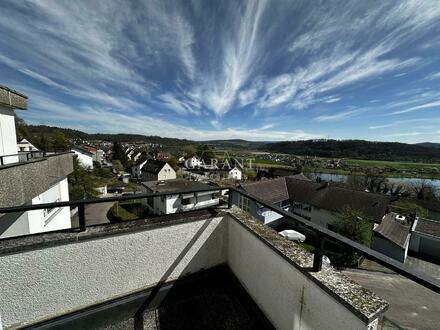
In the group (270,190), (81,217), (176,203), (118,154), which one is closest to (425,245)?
(270,190)

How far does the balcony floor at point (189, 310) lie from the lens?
181 centimetres

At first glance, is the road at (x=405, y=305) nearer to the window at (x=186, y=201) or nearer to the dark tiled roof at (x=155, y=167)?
the window at (x=186, y=201)

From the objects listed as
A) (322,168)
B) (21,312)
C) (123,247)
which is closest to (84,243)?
(123,247)

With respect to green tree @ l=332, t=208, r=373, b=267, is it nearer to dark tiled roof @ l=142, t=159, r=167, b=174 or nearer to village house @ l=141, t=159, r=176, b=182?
village house @ l=141, t=159, r=176, b=182

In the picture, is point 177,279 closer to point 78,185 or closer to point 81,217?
point 81,217

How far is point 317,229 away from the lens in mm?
1293

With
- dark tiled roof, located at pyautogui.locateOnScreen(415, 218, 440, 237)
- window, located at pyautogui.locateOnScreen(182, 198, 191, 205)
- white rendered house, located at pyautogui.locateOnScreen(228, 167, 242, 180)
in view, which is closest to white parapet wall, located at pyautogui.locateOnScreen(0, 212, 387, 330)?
window, located at pyautogui.locateOnScreen(182, 198, 191, 205)

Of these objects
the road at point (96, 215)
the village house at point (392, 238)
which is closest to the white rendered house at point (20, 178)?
the road at point (96, 215)

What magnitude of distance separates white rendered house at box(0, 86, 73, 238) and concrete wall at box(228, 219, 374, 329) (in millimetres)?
4098

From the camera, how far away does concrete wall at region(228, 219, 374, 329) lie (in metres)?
1.19

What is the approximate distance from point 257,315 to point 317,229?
1.19 meters

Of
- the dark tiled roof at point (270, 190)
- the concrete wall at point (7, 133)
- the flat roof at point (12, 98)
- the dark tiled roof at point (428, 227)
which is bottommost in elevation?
the dark tiled roof at point (428, 227)

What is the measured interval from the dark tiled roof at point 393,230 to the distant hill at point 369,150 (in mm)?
79532

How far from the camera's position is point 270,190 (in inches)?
834
